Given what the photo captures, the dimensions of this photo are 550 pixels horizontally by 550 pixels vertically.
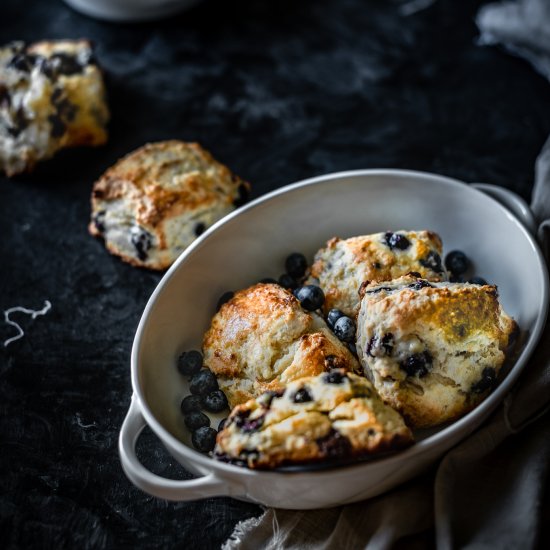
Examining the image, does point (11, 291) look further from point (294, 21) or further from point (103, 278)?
point (294, 21)

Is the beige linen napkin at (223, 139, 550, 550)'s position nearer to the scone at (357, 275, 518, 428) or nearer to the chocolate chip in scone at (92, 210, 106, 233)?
the scone at (357, 275, 518, 428)

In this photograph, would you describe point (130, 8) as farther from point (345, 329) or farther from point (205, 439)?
point (205, 439)

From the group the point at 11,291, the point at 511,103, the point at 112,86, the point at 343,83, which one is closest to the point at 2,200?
the point at 11,291

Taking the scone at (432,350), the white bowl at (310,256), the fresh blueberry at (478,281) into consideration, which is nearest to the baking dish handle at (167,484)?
the white bowl at (310,256)

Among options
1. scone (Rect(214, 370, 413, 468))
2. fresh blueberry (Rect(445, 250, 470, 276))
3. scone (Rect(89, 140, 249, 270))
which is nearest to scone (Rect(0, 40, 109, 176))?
scone (Rect(89, 140, 249, 270))

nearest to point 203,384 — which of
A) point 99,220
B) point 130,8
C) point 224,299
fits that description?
point 224,299
